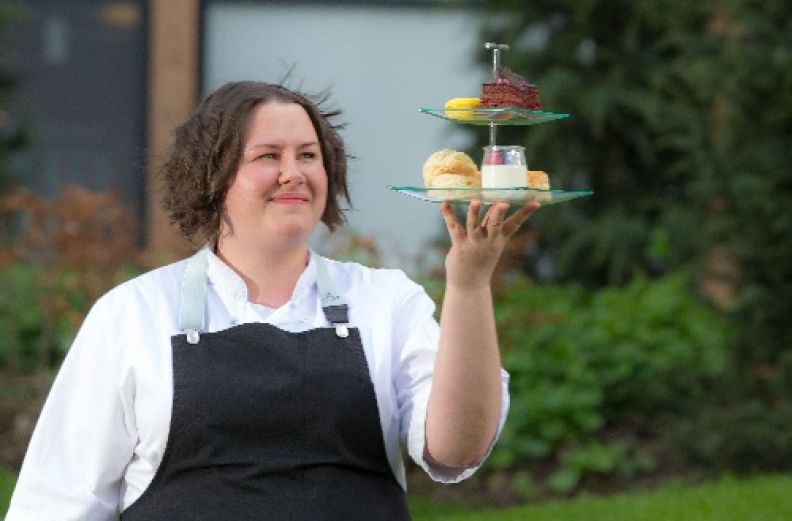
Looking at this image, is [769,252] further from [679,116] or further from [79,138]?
[79,138]

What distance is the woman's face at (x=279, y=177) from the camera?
2.71 metres

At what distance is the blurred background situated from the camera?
6.51 m

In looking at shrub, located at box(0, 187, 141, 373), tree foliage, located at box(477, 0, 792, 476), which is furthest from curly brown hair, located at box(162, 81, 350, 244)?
shrub, located at box(0, 187, 141, 373)

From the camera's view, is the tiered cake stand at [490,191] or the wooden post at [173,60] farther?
the wooden post at [173,60]

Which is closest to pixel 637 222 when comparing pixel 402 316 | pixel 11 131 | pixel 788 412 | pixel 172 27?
pixel 788 412

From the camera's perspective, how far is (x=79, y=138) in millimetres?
10695

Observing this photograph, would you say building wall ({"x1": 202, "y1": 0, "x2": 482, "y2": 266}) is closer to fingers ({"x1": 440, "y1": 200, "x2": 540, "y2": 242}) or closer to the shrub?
the shrub

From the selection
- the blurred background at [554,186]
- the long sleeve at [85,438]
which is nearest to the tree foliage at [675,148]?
the blurred background at [554,186]

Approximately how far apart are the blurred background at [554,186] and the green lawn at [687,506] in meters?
0.56

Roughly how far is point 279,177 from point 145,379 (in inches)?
16.0

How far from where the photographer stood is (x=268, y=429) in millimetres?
2666

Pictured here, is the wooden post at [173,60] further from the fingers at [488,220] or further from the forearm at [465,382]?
the fingers at [488,220]

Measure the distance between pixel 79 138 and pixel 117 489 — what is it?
814 centimetres

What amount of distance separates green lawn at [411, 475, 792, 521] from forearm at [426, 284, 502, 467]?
9.06ft
